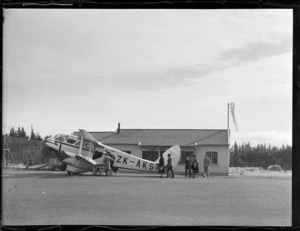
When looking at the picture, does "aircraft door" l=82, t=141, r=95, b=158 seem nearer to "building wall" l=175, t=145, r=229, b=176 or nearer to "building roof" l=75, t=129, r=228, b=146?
"building roof" l=75, t=129, r=228, b=146

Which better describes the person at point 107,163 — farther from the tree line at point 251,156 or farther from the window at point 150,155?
the tree line at point 251,156

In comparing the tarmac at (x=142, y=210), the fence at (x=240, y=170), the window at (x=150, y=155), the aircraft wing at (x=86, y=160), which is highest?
the window at (x=150, y=155)

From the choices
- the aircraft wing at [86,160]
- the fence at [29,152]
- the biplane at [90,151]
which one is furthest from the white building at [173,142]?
the aircraft wing at [86,160]

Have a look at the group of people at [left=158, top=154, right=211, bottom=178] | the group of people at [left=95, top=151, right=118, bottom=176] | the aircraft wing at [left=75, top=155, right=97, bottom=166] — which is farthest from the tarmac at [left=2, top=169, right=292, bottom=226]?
the group of people at [left=95, top=151, right=118, bottom=176]

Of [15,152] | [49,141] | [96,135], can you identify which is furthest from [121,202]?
[96,135]

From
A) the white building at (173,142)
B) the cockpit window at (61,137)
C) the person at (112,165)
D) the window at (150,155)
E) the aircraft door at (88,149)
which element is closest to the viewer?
the person at (112,165)

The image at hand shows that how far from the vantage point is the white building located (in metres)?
25.3

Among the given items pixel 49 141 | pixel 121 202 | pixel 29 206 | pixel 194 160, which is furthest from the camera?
pixel 49 141

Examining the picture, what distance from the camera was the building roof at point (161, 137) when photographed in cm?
2570

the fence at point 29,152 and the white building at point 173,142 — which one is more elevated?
the white building at point 173,142

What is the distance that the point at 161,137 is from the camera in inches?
1049

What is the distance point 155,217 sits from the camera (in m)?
6.53
